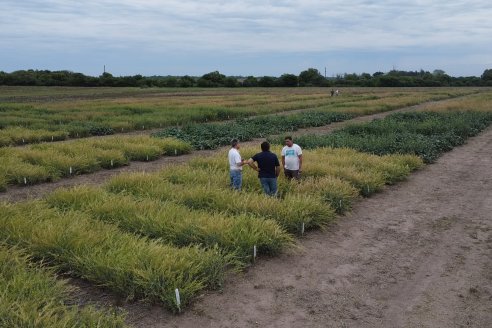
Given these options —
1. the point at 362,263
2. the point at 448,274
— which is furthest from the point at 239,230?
the point at 448,274

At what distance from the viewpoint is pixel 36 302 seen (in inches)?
206

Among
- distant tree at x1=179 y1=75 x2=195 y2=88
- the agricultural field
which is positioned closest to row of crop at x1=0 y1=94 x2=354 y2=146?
the agricultural field

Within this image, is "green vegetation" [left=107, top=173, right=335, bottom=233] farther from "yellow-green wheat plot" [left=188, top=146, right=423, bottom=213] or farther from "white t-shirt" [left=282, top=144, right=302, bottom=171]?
"white t-shirt" [left=282, top=144, right=302, bottom=171]

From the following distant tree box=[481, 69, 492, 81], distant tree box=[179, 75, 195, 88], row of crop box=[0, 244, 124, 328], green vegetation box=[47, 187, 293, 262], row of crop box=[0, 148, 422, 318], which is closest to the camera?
row of crop box=[0, 244, 124, 328]

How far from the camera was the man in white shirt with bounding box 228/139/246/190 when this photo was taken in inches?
405

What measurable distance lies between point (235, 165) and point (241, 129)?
1373cm

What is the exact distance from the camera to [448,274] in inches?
268

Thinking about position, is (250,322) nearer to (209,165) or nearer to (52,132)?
(209,165)

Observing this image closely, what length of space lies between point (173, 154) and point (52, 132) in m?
7.80

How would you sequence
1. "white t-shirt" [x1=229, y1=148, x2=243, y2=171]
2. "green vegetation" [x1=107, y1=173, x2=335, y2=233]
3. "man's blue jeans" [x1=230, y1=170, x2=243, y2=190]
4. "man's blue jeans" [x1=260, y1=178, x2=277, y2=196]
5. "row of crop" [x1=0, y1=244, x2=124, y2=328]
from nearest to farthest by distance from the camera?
"row of crop" [x1=0, y1=244, x2=124, y2=328]
"green vegetation" [x1=107, y1=173, x2=335, y2=233]
"man's blue jeans" [x1=260, y1=178, x2=277, y2=196]
"white t-shirt" [x1=229, y1=148, x2=243, y2=171]
"man's blue jeans" [x1=230, y1=170, x2=243, y2=190]

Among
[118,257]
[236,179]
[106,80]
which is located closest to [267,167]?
[236,179]

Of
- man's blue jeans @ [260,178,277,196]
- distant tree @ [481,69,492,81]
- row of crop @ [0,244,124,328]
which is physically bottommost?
row of crop @ [0,244,124,328]

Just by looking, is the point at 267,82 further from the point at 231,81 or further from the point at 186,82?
the point at 186,82

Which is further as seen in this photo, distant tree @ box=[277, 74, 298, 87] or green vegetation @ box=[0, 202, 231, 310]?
distant tree @ box=[277, 74, 298, 87]
